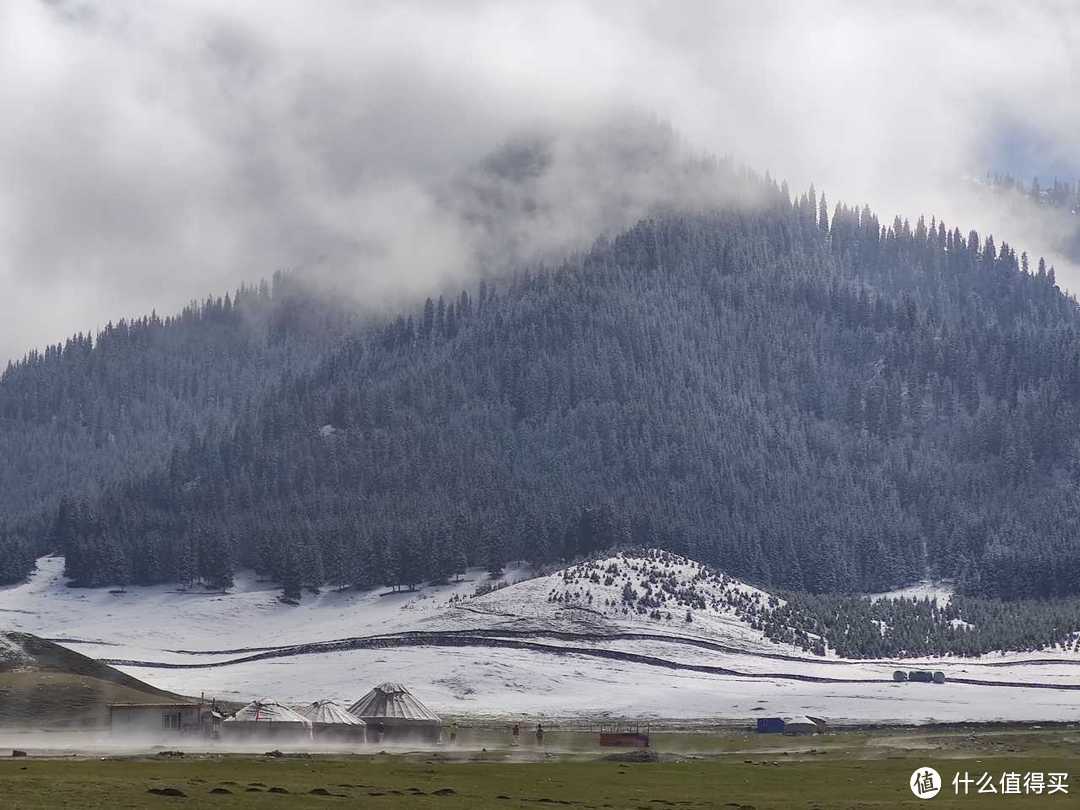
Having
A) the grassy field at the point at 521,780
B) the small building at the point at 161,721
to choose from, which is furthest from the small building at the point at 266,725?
the grassy field at the point at 521,780

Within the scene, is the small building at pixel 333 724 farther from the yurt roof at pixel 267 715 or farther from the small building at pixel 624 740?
the small building at pixel 624 740

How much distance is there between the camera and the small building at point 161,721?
147m

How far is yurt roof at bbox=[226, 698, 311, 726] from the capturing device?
151 m

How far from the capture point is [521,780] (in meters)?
105

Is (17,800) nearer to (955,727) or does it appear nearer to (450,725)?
(450,725)

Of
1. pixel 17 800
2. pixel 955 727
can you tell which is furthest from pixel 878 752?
pixel 17 800

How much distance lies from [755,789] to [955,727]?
86.8 metres

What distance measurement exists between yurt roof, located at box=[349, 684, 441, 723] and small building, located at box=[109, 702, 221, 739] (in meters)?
16.5

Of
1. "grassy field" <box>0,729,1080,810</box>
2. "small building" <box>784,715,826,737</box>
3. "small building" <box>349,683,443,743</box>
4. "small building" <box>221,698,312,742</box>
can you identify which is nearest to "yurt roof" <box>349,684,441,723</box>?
"small building" <box>349,683,443,743</box>

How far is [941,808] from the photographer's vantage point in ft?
279

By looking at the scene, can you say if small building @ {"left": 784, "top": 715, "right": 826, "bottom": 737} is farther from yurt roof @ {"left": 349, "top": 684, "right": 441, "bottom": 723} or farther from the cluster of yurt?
yurt roof @ {"left": 349, "top": 684, "right": 441, "bottom": 723}

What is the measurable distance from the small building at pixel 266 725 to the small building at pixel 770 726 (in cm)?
4845

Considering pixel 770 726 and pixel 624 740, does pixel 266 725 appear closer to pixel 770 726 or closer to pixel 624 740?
pixel 624 740

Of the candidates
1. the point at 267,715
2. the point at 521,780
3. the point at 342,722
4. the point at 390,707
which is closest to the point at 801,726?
the point at 390,707
